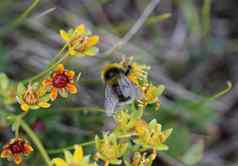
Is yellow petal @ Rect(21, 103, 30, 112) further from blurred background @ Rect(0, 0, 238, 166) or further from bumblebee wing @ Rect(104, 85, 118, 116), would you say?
blurred background @ Rect(0, 0, 238, 166)

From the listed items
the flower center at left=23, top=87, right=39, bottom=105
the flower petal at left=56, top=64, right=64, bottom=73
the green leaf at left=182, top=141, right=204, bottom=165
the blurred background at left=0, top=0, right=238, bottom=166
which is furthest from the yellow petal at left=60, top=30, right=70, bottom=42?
the green leaf at left=182, top=141, right=204, bottom=165

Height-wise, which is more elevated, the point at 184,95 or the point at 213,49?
the point at 213,49

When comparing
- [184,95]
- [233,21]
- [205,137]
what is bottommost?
[205,137]

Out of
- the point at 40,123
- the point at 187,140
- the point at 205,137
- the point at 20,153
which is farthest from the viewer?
the point at 205,137

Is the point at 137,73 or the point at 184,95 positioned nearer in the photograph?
the point at 137,73

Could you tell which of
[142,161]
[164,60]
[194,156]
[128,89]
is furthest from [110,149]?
[164,60]

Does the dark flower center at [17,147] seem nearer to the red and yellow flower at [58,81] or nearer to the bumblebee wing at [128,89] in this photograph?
the red and yellow flower at [58,81]

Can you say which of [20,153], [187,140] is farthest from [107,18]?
[20,153]

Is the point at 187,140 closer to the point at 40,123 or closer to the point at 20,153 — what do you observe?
the point at 40,123
